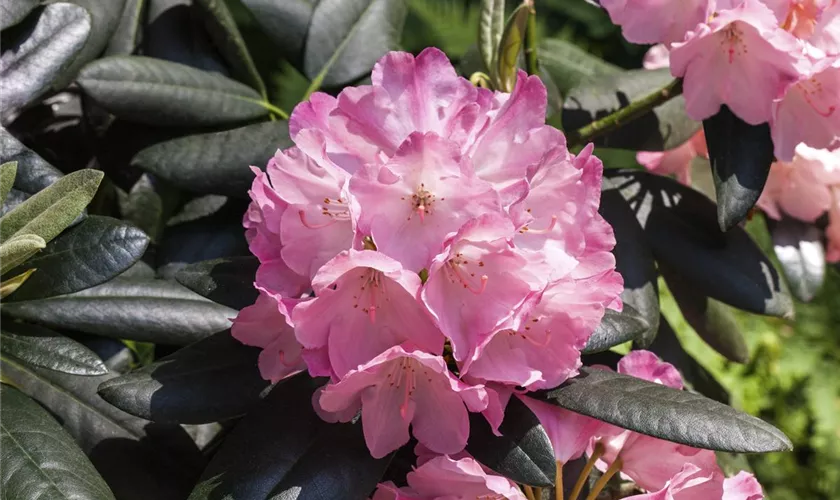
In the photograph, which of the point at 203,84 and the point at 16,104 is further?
the point at 203,84

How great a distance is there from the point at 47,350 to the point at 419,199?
347mm

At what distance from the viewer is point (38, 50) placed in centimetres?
90

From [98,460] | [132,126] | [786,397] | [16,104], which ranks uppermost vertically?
[16,104]

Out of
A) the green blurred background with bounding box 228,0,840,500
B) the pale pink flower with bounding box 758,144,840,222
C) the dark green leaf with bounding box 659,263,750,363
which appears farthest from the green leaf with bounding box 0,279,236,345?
the green blurred background with bounding box 228,0,840,500

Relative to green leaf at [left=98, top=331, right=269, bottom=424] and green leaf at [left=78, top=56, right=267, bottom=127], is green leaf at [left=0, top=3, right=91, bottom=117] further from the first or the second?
green leaf at [left=98, top=331, right=269, bottom=424]

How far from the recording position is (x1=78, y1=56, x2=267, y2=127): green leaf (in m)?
0.94

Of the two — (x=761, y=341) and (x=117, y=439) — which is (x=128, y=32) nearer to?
(x=117, y=439)

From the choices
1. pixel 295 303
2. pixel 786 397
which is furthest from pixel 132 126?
pixel 786 397

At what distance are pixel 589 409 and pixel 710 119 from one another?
401mm

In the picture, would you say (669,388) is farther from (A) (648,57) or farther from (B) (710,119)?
(A) (648,57)

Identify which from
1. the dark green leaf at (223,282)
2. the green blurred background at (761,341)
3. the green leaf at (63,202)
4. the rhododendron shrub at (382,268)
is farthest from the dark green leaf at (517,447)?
the green blurred background at (761,341)

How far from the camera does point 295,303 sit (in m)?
0.67

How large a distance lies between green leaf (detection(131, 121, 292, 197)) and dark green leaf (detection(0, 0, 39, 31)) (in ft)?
0.56

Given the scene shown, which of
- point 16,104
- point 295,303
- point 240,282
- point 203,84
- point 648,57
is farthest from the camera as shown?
point 648,57
